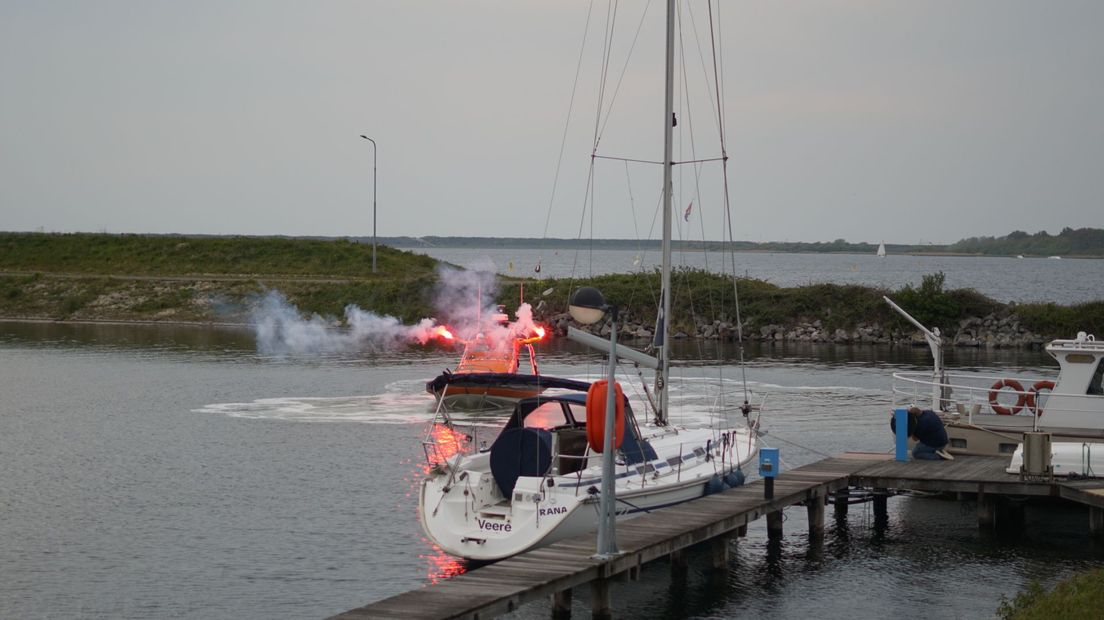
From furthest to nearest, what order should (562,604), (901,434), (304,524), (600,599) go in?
1. (901,434)
2. (304,524)
3. (600,599)
4. (562,604)

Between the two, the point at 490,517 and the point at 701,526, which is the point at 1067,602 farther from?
the point at 490,517

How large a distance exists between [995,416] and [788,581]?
423 inches

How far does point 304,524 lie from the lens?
95.6 feet

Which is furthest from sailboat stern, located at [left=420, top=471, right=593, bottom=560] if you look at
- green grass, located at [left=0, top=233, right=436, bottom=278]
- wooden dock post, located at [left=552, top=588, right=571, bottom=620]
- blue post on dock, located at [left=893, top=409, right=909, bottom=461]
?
green grass, located at [left=0, top=233, right=436, bottom=278]

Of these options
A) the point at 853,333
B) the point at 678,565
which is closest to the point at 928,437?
the point at 678,565

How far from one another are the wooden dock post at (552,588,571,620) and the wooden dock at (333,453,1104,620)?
0.02 m

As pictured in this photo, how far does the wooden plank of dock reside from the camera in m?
18.5

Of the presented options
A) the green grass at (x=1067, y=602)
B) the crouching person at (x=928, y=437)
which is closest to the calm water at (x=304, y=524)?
the crouching person at (x=928, y=437)

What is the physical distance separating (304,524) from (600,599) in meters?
9.91

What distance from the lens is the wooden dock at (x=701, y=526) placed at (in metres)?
18.9

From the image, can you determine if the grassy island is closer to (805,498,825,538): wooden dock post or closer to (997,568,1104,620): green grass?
(805,498,825,538): wooden dock post

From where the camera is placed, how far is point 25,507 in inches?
1212

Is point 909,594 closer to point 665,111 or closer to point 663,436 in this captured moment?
point 663,436

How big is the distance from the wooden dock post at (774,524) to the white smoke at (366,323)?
40967 millimetres
